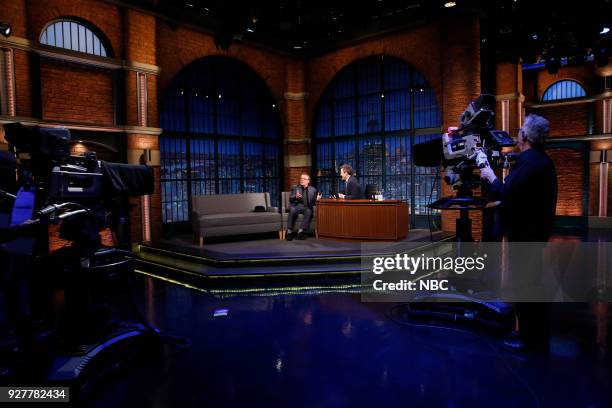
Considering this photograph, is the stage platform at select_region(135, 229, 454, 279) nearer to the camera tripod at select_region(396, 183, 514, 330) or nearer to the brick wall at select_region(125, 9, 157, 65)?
the camera tripod at select_region(396, 183, 514, 330)

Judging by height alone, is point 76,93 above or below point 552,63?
below

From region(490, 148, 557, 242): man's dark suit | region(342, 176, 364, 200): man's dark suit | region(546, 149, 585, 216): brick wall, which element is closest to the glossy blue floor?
region(490, 148, 557, 242): man's dark suit

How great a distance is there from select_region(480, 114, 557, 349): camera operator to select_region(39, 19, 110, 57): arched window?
6.97m

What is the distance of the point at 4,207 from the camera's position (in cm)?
283

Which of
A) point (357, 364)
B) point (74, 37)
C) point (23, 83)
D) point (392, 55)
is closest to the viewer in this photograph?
point (357, 364)

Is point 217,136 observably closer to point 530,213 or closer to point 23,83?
point 23,83

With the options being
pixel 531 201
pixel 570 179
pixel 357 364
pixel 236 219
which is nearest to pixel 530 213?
pixel 531 201

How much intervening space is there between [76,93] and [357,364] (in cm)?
646

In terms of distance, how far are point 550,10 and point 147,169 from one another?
6539 millimetres

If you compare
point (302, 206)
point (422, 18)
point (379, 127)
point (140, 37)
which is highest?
point (422, 18)

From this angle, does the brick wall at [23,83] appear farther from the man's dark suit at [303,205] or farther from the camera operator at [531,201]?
the camera operator at [531,201]

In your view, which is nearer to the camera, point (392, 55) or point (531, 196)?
point (531, 196)

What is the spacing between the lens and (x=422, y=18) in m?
8.54

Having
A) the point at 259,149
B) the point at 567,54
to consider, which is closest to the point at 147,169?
the point at 259,149
